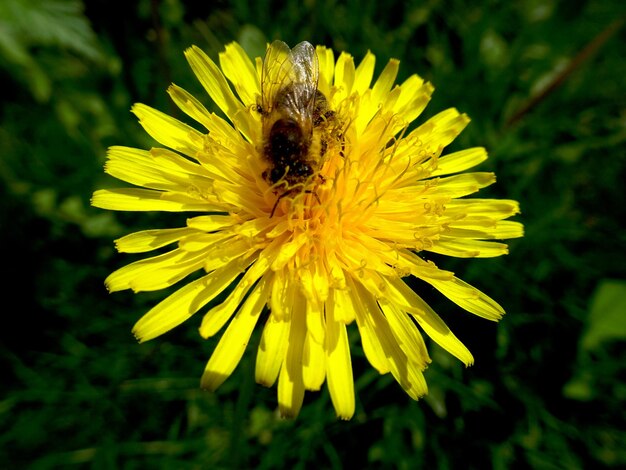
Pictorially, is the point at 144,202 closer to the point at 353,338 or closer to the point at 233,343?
the point at 233,343

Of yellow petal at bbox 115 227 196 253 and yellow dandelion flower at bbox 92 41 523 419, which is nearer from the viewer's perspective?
yellow dandelion flower at bbox 92 41 523 419

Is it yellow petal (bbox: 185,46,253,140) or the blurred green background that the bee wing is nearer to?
yellow petal (bbox: 185,46,253,140)

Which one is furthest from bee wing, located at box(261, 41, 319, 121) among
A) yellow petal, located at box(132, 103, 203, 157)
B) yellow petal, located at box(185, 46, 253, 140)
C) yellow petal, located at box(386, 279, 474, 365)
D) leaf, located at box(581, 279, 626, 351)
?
leaf, located at box(581, 279, 626, 351)

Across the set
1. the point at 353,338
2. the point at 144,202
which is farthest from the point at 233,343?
the point at 353,338

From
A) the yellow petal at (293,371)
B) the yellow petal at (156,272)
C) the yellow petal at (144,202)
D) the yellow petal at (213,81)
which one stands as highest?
the yellow petal at (213,81)

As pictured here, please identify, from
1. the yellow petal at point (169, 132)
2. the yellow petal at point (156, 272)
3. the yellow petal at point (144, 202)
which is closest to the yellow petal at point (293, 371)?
the yellow petal at point (156, 272)

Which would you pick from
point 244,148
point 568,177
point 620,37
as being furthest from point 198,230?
point 620,37

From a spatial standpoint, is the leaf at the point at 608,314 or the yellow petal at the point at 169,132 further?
the leaf at the point at 608,314

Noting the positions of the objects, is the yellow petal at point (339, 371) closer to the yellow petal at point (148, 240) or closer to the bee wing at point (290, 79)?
the yellow petal at point (148, 240)

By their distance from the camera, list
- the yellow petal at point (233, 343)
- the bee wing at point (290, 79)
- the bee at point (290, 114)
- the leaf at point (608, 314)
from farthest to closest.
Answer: the leaf at point (608, 314) → the bee wing at point (290, 79) → the bee at point (290, 114) → the yellow petal at point (233, 343)
